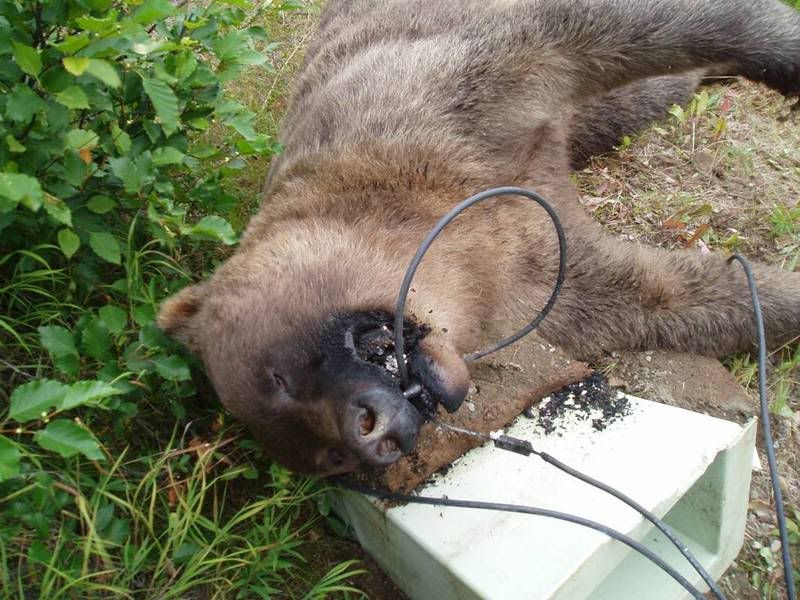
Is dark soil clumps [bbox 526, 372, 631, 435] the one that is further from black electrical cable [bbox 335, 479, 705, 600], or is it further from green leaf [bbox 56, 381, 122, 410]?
green leaf [bbox 56, 381, 122, 410]

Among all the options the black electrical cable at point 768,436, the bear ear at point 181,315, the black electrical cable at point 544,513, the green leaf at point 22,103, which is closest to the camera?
the black electrical cable at point 544,513

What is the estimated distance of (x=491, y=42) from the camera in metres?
3.50

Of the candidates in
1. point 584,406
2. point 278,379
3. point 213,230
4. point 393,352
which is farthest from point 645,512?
point 213,230

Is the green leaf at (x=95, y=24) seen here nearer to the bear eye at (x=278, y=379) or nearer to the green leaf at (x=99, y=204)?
the green leaf at (x=99, y=204)

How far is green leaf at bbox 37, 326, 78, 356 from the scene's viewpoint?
272 cm

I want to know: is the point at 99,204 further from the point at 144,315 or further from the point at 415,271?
the point at 415,271

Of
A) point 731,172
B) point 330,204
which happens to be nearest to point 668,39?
point 731,172

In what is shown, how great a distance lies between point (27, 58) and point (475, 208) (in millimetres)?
1806

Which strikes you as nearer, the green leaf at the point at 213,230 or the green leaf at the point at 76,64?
A: the green leaf at the point at 76,64

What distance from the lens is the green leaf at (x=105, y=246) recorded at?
2918mm

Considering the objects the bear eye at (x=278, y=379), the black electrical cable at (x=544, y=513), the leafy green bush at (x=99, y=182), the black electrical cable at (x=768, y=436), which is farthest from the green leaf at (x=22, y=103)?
the black electrical cable at (x=768, y=436)

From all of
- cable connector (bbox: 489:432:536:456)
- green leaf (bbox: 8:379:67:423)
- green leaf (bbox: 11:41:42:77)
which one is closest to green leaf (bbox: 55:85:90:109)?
green leaf (bbox: 11:41:42:77)

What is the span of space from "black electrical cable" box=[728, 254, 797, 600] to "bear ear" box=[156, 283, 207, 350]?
233 centimetres

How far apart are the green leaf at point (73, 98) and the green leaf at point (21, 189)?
0.30m
